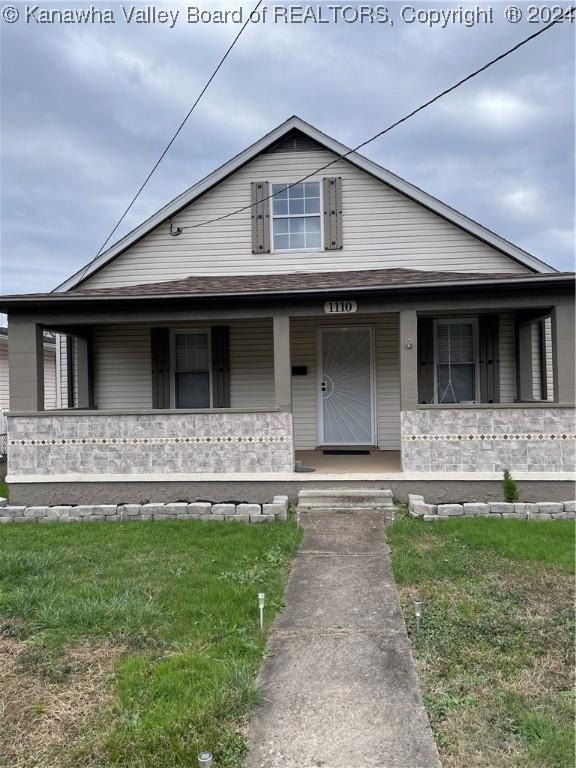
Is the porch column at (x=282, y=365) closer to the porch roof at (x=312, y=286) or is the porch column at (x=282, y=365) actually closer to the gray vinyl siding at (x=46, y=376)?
the porch roof at (x=312, y=286)

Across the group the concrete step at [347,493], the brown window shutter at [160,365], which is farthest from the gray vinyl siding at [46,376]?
the concrete step at [347,493]

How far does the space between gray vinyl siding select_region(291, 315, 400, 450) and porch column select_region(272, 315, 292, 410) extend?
7.01ft

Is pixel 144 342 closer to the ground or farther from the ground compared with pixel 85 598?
farther from the ground

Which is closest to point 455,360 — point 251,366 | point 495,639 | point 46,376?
point 251,366

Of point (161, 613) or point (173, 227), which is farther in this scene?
point (173, 227)

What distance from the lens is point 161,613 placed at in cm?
385

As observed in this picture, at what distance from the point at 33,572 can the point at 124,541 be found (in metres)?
1.19

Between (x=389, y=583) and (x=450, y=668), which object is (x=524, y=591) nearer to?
(x=389, y=583)

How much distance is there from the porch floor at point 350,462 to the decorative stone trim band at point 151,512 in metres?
1.14

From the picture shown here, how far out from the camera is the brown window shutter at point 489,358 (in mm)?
9164

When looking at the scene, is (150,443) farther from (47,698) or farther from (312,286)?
(47,698)

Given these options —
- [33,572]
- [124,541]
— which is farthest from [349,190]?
[33,572]

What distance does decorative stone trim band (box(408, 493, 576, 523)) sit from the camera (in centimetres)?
642

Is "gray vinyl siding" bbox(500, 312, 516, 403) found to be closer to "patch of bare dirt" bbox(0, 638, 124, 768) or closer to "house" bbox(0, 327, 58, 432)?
"patch of bare dirt" bbox(0, 638, 124, 768)
